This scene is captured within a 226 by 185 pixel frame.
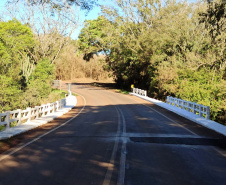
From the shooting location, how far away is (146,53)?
44.3 meters

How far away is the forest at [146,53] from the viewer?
89.1 feet

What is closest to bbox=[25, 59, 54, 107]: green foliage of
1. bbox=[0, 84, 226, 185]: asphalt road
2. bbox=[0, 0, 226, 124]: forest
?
bbox=[0, 0, 226, 124]: forest

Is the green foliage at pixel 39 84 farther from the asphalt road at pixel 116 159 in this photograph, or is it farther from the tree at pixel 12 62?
the asphalt road at pixel 116 159

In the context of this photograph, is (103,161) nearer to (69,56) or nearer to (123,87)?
(123,87)

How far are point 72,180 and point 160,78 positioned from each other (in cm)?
3091

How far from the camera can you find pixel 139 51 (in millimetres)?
47344

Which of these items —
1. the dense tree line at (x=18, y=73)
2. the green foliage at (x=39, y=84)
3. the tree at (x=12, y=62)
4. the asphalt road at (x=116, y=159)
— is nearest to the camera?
the asphalt road at (x=116, y=159)

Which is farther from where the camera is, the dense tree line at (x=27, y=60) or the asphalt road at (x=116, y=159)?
the dense tree line at (x=27, y=60)

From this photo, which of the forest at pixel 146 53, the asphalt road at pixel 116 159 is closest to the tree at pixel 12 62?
the forest at pixel 146 53

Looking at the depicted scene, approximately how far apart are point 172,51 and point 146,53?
23.1ft

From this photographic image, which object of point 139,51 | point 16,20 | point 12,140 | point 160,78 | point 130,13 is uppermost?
point 130,13

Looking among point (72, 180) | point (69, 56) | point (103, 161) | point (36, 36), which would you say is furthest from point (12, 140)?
point (69, 56)

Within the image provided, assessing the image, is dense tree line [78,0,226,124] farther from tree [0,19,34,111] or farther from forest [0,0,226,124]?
tree [0,19,34,111]

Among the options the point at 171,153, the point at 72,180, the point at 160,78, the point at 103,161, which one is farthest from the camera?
the point at 160,78
